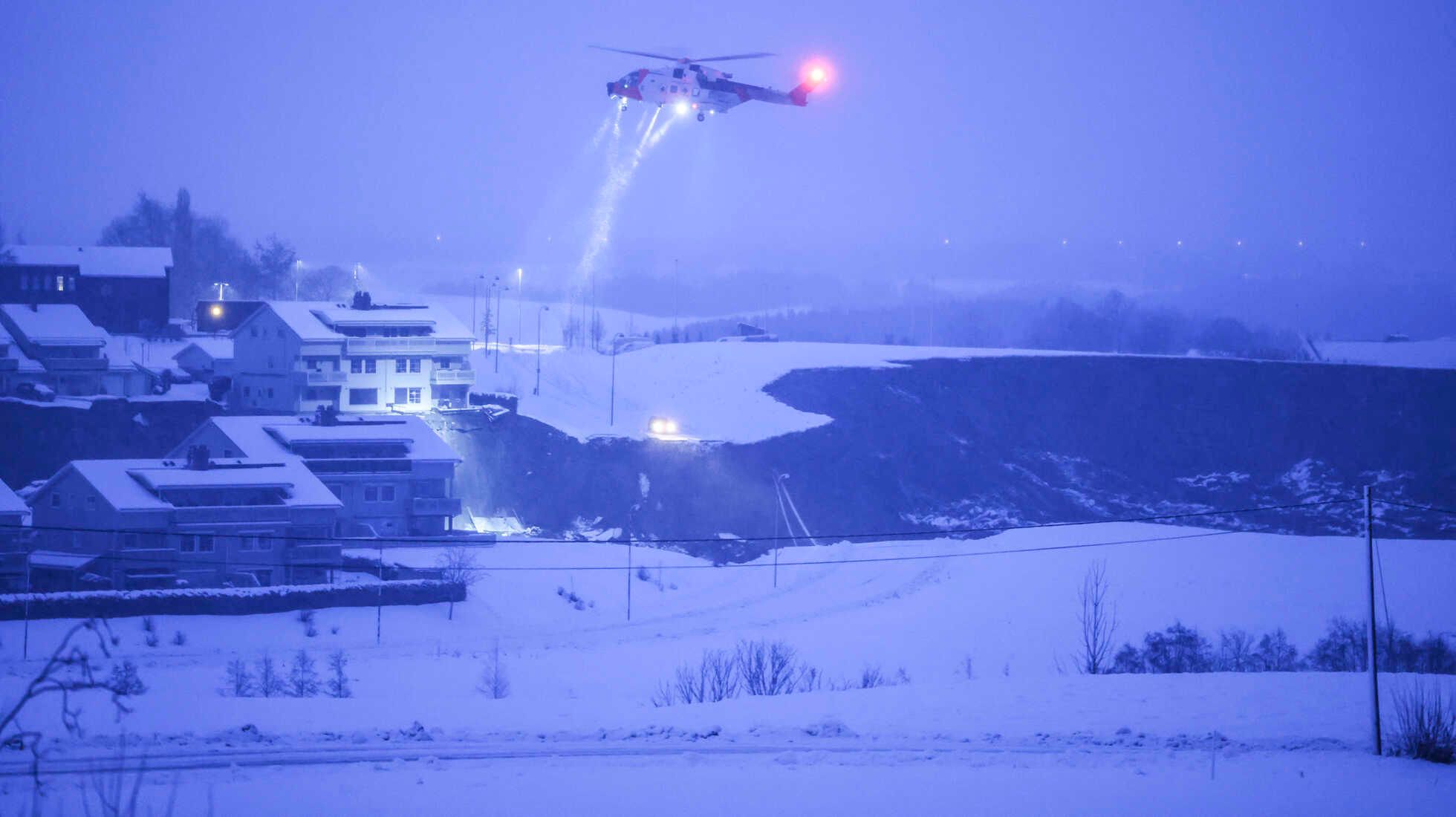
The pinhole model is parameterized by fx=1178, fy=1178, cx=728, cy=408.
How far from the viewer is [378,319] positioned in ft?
102

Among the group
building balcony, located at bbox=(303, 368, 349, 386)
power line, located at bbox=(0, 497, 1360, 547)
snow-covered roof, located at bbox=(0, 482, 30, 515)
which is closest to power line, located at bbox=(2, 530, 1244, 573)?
power line, located at bbox=(0, 497, 1360, 547)

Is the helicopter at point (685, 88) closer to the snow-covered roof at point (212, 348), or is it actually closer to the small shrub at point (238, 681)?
the small shrub at point (238, 681)

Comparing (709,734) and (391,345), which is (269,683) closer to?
(709,734)

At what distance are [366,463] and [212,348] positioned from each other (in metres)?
13.7

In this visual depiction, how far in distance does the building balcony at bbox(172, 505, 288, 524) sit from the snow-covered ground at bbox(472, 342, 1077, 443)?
451 inches

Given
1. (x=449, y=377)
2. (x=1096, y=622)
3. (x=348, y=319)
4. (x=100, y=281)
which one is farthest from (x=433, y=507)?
(x=100, y=281)

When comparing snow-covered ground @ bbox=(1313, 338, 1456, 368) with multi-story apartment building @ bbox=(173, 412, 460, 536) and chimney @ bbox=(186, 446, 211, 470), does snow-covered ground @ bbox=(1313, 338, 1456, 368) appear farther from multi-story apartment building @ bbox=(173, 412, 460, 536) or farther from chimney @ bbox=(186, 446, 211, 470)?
chimney @ bbox=(186, 446, 211, 470)

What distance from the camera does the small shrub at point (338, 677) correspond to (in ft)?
40.8

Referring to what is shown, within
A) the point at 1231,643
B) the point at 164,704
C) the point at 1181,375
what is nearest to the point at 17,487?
the point at 164,704

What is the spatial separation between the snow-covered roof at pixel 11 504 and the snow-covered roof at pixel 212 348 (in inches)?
524

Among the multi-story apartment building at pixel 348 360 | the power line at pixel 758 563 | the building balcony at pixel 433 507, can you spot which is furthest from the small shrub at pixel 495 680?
the multi-story apartment building at pixel 348 360

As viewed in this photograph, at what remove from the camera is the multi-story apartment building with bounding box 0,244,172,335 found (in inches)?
1299

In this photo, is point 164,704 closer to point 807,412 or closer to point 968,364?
point 807,412

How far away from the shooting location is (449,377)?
103 feet
